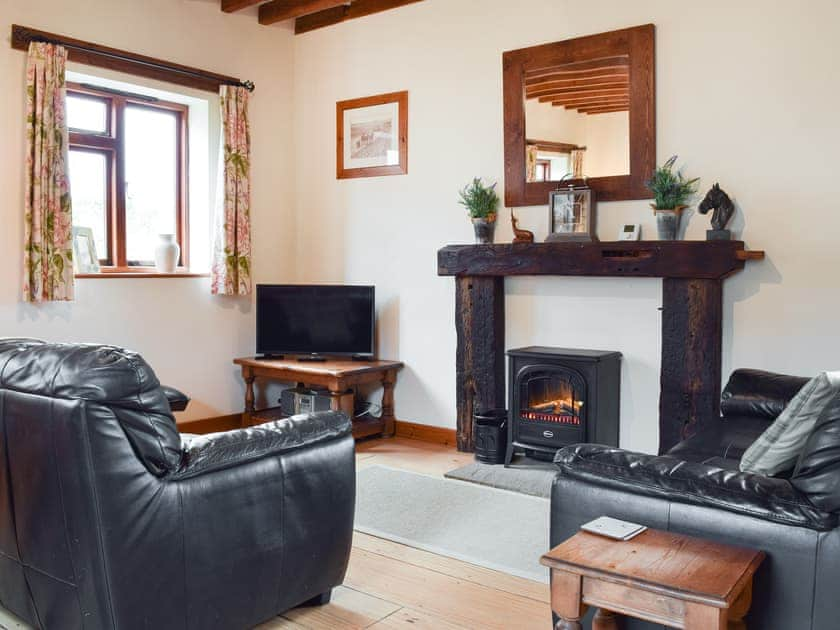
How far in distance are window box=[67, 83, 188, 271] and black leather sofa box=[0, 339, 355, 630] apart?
115 inches

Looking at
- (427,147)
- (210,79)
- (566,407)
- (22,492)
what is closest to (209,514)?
(22,492)

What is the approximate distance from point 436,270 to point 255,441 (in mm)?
3117

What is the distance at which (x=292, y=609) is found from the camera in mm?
2852

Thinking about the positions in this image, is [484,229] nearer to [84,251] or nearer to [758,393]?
[758,393]

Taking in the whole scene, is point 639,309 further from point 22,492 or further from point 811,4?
point 22,492

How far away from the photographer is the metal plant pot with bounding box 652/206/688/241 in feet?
14.1

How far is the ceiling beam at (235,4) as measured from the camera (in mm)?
5430

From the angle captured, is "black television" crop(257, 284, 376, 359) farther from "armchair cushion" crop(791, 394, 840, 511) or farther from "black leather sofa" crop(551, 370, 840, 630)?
"armchair cushion" crop(791, 394, 840, 511)

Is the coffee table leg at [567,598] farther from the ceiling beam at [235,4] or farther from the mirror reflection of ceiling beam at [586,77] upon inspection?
the ceiling beam at [235,4]

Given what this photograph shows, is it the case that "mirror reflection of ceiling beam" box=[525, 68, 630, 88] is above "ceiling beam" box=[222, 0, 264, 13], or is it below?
below

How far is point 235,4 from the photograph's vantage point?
5.54 meters

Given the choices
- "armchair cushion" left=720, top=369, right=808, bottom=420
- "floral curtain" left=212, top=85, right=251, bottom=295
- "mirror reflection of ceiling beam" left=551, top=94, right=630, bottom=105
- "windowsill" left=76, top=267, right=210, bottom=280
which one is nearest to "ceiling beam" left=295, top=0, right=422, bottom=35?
"floral curtain" left=212, top=85, right=251, bottom=295

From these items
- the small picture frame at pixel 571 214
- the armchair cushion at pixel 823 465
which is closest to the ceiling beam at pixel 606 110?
the small picture frame at pixel 571 214

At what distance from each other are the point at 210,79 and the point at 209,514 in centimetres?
404
